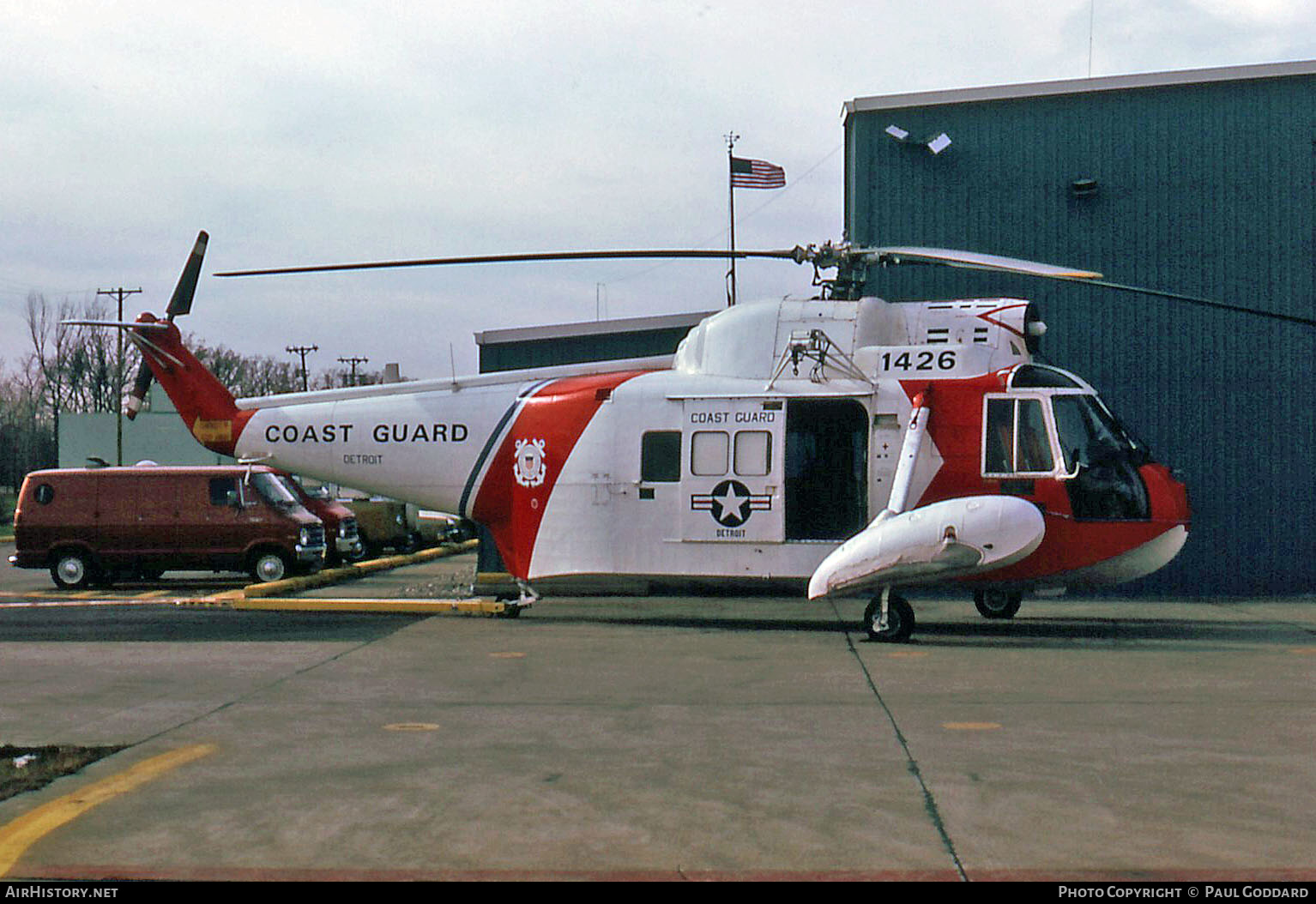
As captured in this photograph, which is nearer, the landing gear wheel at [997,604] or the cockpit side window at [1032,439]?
the cockpit side window at [1032,439]

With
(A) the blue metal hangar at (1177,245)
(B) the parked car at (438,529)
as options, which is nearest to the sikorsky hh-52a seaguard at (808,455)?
(A) the blue metal hangar at (1177,245)

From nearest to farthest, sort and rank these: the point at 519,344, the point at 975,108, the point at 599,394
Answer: the point at 599,394, the point at 975,108, the point at 519,344

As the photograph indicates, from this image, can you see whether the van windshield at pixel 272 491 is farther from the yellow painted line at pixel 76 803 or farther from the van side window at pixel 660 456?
the yellow painted line at pixel 76 803

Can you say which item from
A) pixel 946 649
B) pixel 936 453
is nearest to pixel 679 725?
pixel 946 649

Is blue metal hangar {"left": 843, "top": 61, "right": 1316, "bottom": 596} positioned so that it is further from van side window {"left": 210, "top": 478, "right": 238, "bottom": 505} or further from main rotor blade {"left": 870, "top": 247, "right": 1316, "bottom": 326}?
van side window {"left": 210, "top": 478, "right": 238, "bottom": 505}

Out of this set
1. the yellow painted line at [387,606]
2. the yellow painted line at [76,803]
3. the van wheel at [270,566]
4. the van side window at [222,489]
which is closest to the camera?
the yellow painted line at [76,803]

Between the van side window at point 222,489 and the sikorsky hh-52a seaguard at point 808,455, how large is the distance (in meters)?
5.88

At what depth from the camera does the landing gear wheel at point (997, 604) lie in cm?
1659

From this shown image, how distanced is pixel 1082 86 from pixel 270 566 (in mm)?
14916

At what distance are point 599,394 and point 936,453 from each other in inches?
158

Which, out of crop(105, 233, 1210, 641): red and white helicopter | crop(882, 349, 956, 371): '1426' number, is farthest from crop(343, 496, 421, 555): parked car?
crop(882, 349, 956, 371): '1426' number

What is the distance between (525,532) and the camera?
53.9 ft

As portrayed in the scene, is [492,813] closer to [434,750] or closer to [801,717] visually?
[434,750]

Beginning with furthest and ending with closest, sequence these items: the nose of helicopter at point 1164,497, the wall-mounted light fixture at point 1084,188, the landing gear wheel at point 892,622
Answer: the wall-mounted light fixture at point 1084,188, the nose of helicopter at point 1164,497, the landing gear wheel at point 892,622
